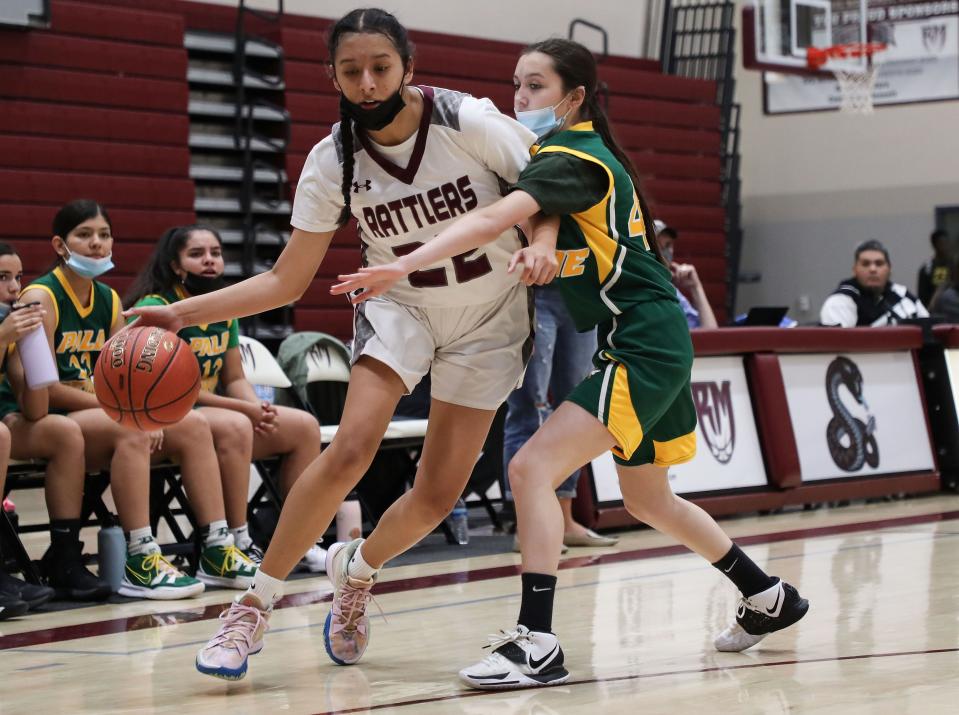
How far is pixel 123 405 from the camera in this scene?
3330mm

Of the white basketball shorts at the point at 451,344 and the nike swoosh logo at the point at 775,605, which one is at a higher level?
the white basketball shorts at the point at 451,344

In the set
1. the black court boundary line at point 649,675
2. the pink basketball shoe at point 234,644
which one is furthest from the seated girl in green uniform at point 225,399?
the black court boundary line at point 649,675

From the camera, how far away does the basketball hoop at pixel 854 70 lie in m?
14.1

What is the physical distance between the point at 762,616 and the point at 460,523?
10.1 ft

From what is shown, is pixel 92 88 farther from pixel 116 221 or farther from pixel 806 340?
pixel 806 340

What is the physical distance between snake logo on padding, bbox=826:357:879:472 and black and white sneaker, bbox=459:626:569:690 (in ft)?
15.2

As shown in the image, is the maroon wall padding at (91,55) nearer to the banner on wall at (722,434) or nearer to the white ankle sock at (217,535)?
the banner on wall at (722,434)

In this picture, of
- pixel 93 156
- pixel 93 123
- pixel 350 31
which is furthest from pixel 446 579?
pixel 93 123

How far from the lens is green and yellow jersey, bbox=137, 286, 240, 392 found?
17.7 ft

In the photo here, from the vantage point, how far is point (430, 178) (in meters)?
3.24

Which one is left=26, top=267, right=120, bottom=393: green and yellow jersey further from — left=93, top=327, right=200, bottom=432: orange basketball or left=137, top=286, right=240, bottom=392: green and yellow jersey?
left=93, top=327, right=200, bottom=432: orange basketball

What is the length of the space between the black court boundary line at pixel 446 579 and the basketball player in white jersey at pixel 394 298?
1113 mm

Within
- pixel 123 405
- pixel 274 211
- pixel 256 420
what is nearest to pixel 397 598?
pixel 256 420

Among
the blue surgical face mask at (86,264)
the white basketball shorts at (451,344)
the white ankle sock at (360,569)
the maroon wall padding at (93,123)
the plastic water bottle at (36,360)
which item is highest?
the maroon wall padding at (93,123)
